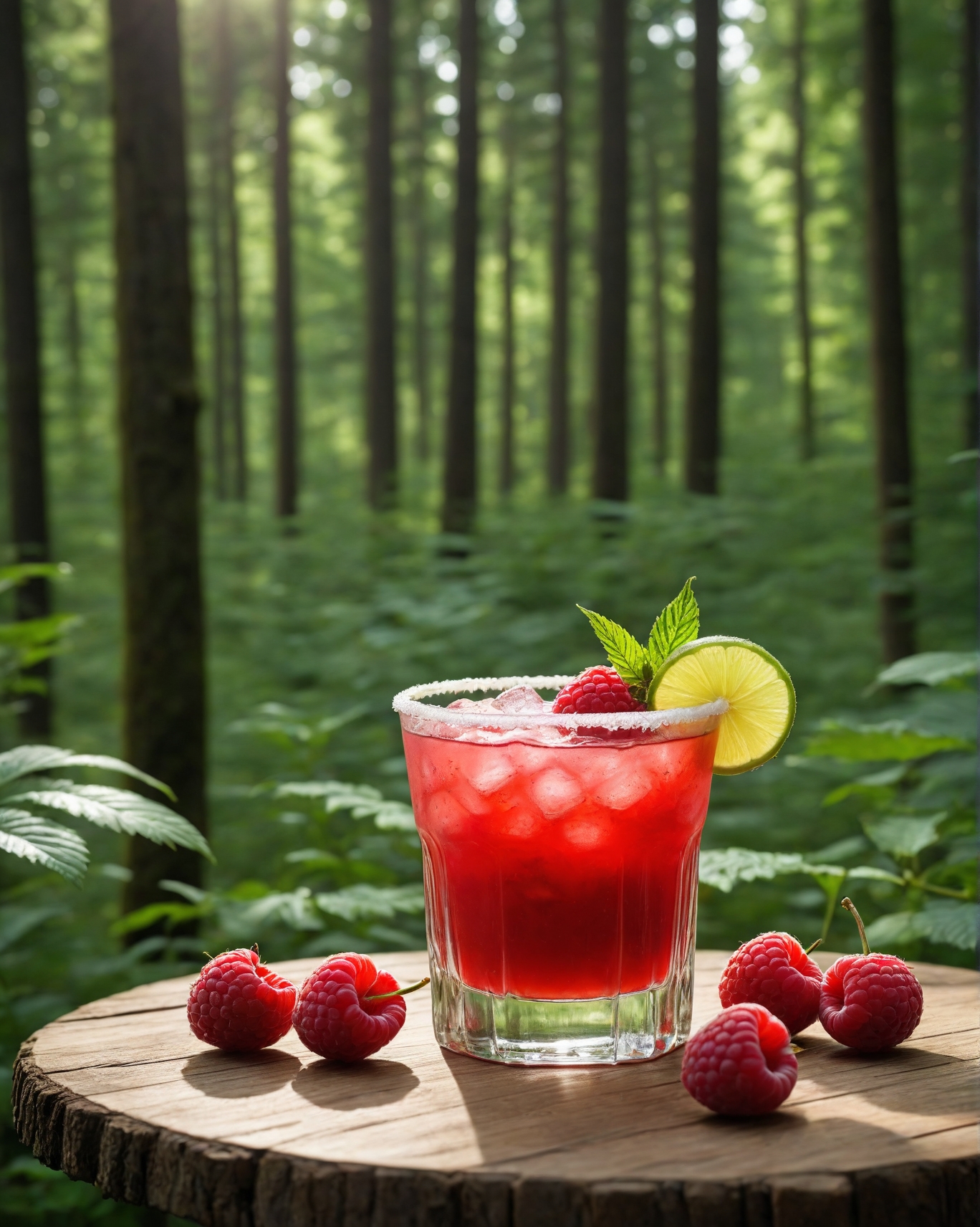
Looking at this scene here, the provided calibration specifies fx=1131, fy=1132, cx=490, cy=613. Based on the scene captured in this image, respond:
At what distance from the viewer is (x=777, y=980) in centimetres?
167

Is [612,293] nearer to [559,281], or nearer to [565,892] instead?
[559,281]

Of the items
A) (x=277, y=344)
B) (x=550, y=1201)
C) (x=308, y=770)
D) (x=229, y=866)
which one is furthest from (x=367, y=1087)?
(x=277, y=344)

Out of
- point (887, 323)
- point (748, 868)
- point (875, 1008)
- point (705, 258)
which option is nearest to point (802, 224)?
point (705, 258)

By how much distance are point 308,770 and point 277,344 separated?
1388 centimetres

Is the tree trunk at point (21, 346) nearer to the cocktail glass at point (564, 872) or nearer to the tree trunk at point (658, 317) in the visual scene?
the cocktail glass at point (564, 872)

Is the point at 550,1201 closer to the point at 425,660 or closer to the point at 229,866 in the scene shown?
the point at 229,866

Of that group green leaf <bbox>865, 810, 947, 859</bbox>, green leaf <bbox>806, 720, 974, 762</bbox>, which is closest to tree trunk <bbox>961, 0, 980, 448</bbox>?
green leaf <bbox>806, 720, 974, 762</bbox>

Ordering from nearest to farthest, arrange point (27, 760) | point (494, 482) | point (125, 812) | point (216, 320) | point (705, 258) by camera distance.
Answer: point (125, 812)
point (27, 760)
point (705, 258)
point (216, 320)
point (494, 482)

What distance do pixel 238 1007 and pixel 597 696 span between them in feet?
2.19

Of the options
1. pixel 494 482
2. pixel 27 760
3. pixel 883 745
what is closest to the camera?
pixel 27 760

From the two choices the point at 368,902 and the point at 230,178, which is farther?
the point at 230,178

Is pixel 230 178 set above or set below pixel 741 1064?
above

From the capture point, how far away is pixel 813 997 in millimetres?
1660

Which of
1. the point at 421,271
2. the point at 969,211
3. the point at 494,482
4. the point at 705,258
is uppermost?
the point at 421,271
